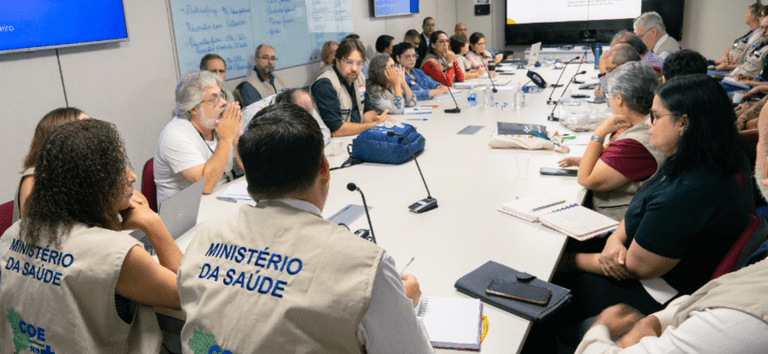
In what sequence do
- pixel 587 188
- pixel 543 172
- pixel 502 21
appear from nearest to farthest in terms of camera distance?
pixel 587 188
pixel 543 172
pixel 502 21

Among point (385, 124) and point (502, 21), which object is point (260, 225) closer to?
point (385, 124)

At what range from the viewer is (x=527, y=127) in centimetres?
336

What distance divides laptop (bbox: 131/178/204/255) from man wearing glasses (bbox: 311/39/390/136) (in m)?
1.84

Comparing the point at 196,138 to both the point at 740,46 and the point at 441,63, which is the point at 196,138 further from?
the point at 740,46

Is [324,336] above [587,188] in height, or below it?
above

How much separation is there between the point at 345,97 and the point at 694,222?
2954 millimetres

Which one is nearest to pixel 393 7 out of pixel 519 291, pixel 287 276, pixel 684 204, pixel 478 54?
pixel 478 54

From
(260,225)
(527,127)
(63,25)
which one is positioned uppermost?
(63,25)

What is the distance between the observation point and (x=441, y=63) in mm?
6496

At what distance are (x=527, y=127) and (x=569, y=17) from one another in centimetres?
713

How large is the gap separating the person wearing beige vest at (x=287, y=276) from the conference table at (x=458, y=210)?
1.29ft

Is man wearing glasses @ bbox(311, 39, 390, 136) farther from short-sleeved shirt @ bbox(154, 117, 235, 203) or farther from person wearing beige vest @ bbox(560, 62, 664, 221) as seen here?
person wearing beige vest @ bbox(560, 62, 664, 221)

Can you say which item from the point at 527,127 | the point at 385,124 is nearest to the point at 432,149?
the point at 385,124

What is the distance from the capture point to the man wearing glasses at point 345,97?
3795 mm
